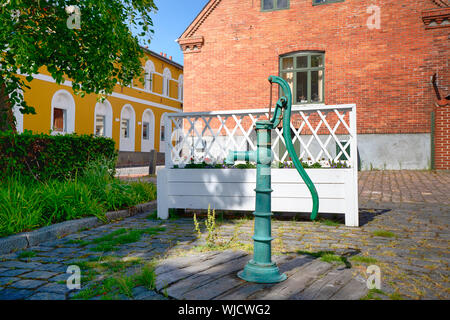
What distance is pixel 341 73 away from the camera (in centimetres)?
1381

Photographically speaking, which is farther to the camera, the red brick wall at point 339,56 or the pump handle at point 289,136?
the red brick wall at point 339,56

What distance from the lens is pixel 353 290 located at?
249 cm

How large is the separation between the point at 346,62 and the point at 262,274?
12762 mm

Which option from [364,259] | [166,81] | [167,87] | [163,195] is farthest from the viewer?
[167,87]

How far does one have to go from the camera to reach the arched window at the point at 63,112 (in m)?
19.4

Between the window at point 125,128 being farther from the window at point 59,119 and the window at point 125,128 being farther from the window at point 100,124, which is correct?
the window at point 59,119

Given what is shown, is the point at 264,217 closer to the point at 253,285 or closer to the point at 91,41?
the point at 253,285

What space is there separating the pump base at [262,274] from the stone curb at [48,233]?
99.5 inches

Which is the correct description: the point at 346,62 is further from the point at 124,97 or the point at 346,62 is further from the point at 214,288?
the point at 124,97

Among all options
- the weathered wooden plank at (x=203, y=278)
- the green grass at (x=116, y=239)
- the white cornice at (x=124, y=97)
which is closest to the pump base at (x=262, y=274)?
the weathered wooden plank at (x=203, y=278)

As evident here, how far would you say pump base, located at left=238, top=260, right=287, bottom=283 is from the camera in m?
2.62

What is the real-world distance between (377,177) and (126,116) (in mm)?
18266

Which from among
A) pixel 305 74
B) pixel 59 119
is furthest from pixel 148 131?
pixel 305 74
